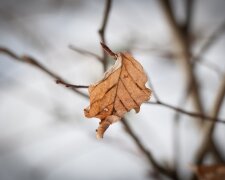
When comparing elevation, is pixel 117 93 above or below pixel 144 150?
below

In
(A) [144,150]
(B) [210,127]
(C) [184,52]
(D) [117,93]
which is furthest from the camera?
(C) [184,52]

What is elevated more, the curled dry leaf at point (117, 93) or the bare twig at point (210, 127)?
the bare twig at point (210, 127)

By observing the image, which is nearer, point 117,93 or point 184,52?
point 117,93

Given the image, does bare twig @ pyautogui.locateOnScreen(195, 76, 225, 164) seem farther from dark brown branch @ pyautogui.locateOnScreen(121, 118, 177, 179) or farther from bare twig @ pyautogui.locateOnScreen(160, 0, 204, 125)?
bare twig @ pyautogui.locateOnScreen(160, 0, 204, 125)

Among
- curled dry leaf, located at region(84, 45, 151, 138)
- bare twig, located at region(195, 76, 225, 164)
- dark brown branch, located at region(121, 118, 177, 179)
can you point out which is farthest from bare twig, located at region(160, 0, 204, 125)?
curled dry leaf, located at region(84, 45, 151, 138)

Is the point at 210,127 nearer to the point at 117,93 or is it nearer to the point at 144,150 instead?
the point at 144,150

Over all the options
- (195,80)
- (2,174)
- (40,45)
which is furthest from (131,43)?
(2,174)

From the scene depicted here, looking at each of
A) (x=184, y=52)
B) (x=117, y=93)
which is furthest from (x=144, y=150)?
(x=184, y=52)

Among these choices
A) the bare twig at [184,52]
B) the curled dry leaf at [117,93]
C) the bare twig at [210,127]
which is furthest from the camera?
the bare twig at [184,52]

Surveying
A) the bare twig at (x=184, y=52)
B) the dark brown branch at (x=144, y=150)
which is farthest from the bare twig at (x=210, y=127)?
the bare twig at (x=184, y=52)

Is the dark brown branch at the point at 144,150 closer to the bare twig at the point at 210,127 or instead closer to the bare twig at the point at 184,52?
the bare twig at the point at 210,127
